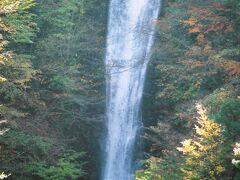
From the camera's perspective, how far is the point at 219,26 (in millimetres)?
12320

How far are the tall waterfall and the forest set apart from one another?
1.47 feet

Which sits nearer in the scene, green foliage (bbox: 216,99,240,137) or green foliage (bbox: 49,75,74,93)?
green foliage (bbox: 216,99,240,137)

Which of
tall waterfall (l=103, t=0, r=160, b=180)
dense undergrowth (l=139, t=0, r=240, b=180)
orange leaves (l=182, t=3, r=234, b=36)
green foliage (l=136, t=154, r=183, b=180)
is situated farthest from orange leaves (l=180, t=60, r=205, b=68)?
tall waterfall (l=103, t=0, r=160, b=180)

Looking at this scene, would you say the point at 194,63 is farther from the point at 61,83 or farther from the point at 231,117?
the point at 61,83

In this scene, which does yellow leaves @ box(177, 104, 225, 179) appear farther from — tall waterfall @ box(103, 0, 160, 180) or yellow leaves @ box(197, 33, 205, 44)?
tall waterfall @ box(103, 0, 160, 180)

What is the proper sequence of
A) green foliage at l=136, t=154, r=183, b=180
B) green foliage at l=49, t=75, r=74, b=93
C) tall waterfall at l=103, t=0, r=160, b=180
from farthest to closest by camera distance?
tall waterfall at l=103, t=0, r=160, b=180
green foliage at l=49, t=75, r=74, b=93
green foliage at l=136, t=154, r=183, b=180

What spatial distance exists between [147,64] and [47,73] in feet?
18.7

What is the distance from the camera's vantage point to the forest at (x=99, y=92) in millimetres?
8094

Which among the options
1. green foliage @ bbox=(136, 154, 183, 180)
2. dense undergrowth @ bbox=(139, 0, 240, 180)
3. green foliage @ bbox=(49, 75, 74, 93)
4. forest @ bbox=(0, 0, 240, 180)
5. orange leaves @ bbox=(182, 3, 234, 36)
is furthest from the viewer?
green foliage @ bbox=(49, 75, 74, 93)

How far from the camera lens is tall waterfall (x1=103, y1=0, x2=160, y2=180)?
19625mm

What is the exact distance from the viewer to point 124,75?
2023 centimetres

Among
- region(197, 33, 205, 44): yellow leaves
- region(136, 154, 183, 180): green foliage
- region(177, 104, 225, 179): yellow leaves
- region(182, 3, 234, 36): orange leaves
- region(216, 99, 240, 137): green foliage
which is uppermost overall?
region(182, 3, 234, 36): orange leaves

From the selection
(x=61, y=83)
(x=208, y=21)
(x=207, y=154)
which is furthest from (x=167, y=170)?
(x=61, y=83)

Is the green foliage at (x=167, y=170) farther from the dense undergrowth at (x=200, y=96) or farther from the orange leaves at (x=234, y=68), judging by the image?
the orange leaves at (x=234, y=68)
